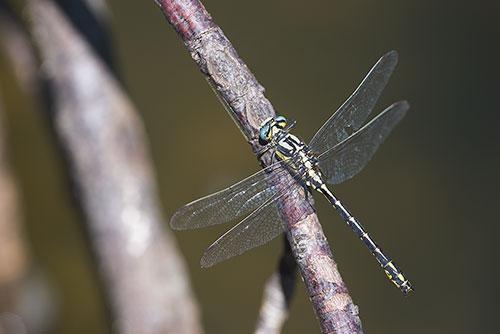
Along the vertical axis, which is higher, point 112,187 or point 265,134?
point 112,187

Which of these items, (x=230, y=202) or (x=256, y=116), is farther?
(x=230, y=202)

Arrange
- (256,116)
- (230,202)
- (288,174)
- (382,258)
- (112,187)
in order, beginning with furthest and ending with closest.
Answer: (112,187), (382,258), (230,202), (288,174), (256,116)

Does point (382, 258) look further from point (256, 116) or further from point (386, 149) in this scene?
point (386, 149)

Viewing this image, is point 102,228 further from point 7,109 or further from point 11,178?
point 7,109

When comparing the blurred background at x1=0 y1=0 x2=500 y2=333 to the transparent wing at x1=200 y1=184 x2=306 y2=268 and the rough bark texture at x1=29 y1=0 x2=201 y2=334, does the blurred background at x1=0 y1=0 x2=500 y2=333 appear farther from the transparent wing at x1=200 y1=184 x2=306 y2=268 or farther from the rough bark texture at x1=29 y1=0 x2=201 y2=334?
the transparent wing at x1=200 y1=184 x2=306 y2=268

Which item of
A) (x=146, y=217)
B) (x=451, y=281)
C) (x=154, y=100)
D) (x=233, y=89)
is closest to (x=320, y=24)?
(x=154, y=100)

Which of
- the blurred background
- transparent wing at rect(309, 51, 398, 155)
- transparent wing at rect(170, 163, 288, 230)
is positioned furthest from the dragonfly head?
the blurred background

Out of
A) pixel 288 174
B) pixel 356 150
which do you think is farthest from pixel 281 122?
pixel 356 150

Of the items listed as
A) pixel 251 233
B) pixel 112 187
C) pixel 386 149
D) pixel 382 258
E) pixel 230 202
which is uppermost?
pixel 112 187
